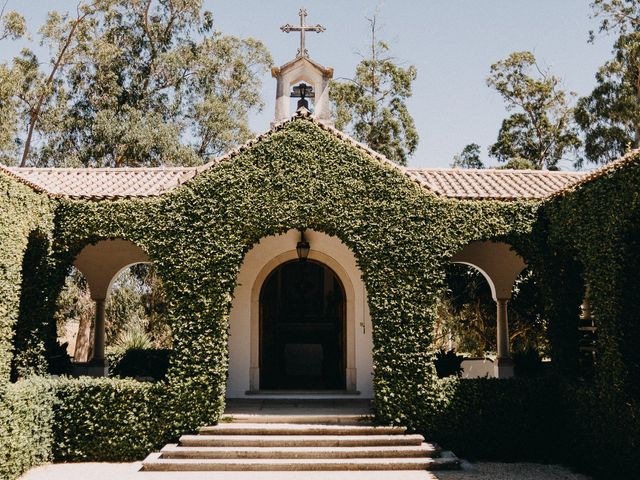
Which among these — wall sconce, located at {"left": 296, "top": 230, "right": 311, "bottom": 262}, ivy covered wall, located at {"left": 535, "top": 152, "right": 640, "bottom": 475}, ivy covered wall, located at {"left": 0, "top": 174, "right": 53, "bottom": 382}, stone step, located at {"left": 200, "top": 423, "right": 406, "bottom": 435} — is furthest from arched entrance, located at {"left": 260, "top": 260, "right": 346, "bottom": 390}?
ivy covered wall, located at {"left": 535, "top": 152, "right": 640, "bottom": 475}

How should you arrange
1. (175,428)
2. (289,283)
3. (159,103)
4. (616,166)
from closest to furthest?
(616,166), (175,428), (289,283), (159,103)

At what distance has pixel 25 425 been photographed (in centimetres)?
928

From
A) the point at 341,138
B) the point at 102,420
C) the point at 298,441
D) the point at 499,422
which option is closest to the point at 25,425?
the point at 102,420

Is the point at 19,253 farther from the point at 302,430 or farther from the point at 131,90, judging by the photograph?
the point at 131,90

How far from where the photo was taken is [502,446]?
404 inches

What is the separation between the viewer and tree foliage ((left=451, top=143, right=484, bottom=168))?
102 feet

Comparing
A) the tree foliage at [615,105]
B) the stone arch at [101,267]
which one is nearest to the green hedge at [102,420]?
the stone arch at [101,267]

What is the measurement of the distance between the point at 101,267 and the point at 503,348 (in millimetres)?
9863

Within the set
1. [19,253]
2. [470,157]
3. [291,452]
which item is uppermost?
[470,157]

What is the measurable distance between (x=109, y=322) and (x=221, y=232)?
53.3ft

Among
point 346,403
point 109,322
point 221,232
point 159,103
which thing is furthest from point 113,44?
point 346,403

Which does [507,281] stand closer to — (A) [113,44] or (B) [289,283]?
(B) [289,283]

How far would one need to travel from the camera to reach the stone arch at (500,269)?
46.6 feet

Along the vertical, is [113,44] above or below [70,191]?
above
